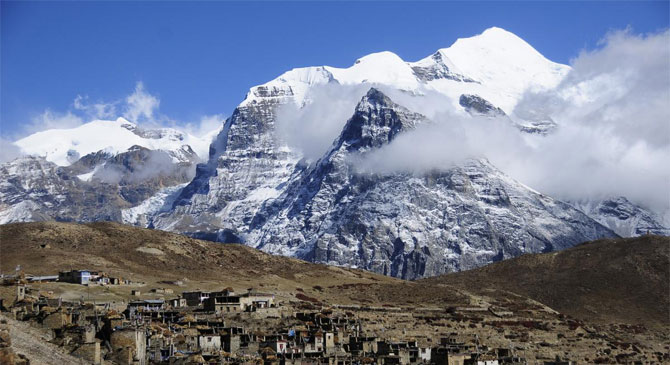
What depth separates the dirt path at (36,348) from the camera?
2050 inches

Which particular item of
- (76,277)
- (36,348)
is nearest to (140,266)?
(76,277)

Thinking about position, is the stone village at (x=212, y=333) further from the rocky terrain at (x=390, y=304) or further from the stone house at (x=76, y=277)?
the rocky terrain at (x=390, y=304)

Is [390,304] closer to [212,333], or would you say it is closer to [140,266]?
[140,266]

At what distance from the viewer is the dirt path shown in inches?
2050

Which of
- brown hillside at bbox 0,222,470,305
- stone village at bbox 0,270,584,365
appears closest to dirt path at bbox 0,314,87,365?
stone village at bbox 0,270,584,365

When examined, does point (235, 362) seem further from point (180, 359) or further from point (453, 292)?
point (453, 292)

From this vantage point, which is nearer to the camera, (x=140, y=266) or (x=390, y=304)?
(x=390, y=304)

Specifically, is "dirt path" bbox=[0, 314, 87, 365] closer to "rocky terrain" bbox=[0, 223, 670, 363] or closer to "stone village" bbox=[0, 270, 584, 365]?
"stone village" bbox=[0, 270, 584, 365]

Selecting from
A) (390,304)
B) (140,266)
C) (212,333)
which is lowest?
(212,333)

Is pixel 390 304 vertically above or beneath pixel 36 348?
above

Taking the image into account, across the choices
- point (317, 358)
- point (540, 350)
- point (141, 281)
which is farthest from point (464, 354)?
point (141, 281)

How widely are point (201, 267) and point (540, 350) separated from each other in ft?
267

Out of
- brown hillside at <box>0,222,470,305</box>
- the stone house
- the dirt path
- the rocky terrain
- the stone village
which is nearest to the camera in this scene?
the dirt path

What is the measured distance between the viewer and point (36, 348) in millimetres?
54375
